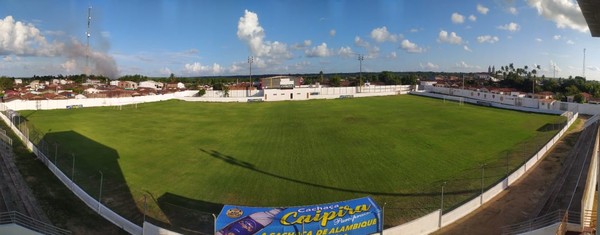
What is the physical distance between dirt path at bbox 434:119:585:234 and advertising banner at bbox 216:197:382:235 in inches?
164

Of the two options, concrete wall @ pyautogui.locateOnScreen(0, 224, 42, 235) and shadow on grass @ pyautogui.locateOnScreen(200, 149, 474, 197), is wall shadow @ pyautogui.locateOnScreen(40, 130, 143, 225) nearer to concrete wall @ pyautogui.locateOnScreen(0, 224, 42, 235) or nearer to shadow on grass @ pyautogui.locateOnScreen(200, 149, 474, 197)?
concrete wall @ pyautogui.locateOnScreen(0, 224, 42, 235)

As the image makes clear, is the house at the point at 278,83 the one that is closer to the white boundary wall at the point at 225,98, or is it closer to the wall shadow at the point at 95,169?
the white boundary wall at the point at 225,98

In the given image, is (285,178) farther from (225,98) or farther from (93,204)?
(225,98)

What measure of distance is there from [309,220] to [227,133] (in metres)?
26.5

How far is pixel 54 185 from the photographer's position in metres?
22.2

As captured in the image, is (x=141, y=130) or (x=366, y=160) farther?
(x=141, y=130)

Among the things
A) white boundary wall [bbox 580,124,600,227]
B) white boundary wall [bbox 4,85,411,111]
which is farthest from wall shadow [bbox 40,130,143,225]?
white boundary wall [bbox 4,85,411,111]

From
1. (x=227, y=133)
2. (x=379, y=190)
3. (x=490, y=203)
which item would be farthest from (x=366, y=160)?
(x=227, y=133)

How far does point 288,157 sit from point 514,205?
49.9 ft

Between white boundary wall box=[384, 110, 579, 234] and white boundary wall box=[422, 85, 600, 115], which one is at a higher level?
white boundary wall box=[422, 85, 600, 115]

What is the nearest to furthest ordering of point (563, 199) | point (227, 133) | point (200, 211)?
point (200, 211) < point (563, 199) < point (227, 133)

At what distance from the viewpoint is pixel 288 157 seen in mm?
28438

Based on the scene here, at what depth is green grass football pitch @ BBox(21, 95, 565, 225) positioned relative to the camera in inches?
806

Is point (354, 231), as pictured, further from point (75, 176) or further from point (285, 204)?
point (75, 176)
